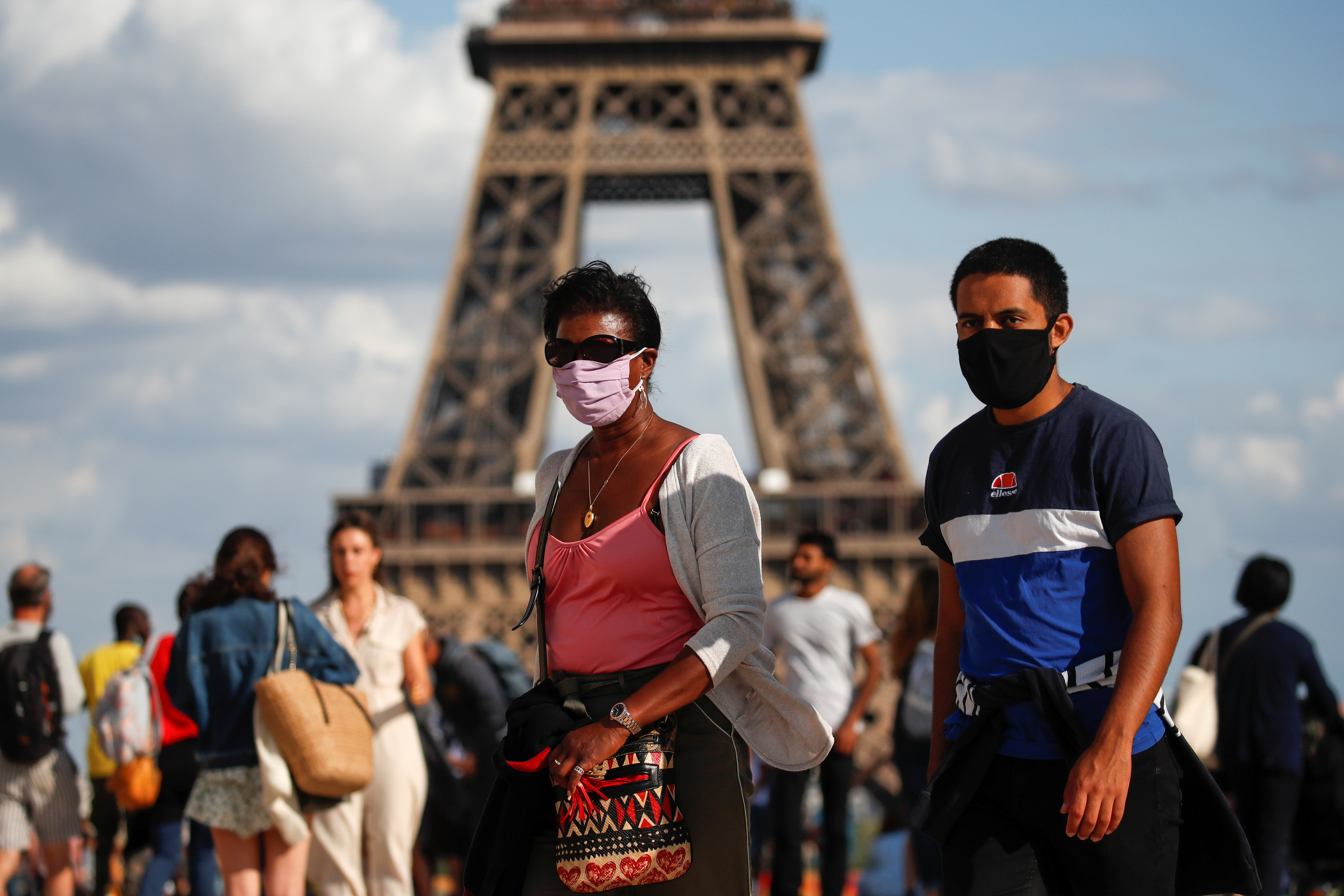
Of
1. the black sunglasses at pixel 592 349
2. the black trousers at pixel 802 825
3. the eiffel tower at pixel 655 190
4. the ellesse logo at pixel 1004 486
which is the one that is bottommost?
the black trousers at pixel 802 825

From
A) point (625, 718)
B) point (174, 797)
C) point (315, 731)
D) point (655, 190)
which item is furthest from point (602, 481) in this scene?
point (655, 190)

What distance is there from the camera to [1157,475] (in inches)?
132

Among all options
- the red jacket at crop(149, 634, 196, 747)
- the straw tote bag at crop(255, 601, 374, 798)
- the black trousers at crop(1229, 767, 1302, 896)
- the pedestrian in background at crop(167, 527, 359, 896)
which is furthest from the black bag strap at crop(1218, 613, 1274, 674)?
the red jacket at crop(149, 634, 196, 747)

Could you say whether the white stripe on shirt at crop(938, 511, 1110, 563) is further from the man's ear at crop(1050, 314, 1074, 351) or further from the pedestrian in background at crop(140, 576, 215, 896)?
the pedestrian in background at crop(140, 576, 215, 896)

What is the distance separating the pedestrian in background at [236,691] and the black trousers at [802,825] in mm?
2551

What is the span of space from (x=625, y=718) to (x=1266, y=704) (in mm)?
4465

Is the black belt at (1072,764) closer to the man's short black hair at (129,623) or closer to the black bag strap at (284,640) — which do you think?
the black bag strap at (284,640)

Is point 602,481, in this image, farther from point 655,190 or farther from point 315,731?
point 655,190

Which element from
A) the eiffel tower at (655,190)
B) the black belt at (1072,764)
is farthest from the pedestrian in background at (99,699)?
the eiffel tower at (655,190)

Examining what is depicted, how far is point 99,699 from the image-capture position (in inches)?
319

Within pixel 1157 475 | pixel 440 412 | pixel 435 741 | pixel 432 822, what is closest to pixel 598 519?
pixel 1157 475

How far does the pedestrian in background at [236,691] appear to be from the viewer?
19.2 feet

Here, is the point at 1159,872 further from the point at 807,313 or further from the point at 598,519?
the point at 807,313

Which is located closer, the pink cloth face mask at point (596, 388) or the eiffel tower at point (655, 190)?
the pink cloth face mask at point (596, 388)
